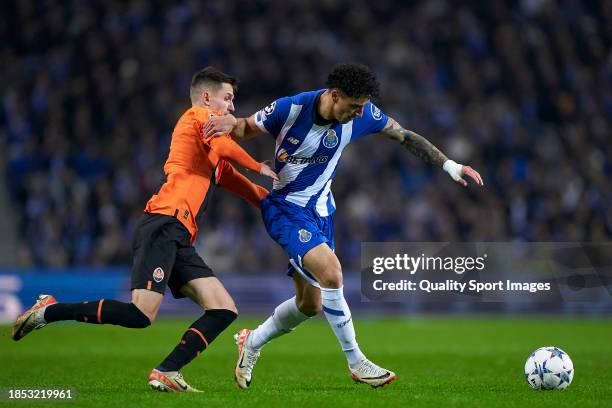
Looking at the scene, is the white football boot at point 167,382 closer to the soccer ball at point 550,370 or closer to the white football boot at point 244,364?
the white football boot at point 244,364

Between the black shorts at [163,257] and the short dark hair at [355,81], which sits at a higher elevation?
the short dark hair at [355,81]

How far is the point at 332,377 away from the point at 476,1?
1467cm

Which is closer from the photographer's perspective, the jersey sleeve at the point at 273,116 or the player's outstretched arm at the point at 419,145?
the jersey sleeve at the point at 273,116

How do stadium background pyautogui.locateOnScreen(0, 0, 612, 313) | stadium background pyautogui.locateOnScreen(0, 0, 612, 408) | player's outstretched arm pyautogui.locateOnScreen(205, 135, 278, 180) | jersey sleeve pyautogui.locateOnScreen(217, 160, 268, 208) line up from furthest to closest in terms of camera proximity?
stadium background pyautogui.locateOnScreen(0, 0, 612, 313) < stadium background pyautogui.locateOnScreen(0, 0, 612, 408) < jersey sleeve pyautogui.locateOnScreen(217, 160, 268, 208) < player's outstretched arm pyautogui.locateOnScreen(205, 135, 278, 180)

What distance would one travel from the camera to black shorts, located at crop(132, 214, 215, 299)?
7.16 m

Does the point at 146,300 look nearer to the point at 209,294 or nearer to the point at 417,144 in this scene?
the point at 209,294

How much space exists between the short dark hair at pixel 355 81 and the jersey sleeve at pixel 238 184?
1.17m

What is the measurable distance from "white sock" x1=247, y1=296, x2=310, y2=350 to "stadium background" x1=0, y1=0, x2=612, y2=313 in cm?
929

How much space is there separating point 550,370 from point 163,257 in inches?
119

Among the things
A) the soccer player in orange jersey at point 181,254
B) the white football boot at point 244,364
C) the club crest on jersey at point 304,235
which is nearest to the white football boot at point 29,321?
the soccer player in orange jersey at point 181,254

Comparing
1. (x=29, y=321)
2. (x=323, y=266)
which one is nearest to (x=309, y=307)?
(x=323, y=266)

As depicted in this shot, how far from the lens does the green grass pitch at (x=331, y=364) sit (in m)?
6.96

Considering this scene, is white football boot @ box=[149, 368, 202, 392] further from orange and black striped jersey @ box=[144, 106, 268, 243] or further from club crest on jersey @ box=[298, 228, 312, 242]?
club crest on jersey @ box=[298, 228, 312, 242]

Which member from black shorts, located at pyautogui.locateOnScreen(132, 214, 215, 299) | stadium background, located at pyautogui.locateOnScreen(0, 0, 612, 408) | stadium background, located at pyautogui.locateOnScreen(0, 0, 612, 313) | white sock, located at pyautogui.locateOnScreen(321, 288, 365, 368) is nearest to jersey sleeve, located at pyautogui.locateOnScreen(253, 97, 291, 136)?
black shorts, located at pyautogui.locateOnScreen(132, 214, 215, 299)
